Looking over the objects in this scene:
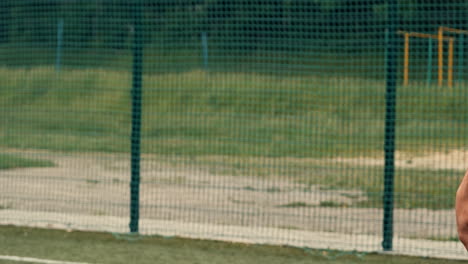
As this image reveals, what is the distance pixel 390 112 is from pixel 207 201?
3827 millimetres

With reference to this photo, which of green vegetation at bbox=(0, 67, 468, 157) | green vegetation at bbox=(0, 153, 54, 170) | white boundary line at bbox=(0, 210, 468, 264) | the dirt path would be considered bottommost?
the dirt path

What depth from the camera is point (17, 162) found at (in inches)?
501

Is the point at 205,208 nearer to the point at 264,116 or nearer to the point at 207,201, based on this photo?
the point at 207,201

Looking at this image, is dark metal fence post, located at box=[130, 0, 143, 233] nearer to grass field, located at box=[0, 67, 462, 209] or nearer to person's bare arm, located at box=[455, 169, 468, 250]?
grass field, located at box=[0, 67, 462, 209]

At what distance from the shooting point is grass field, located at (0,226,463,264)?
6754 mm

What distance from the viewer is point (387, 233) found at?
708cm

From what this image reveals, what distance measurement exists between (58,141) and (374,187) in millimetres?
7136

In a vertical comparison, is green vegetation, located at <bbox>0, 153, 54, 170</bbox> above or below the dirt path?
above

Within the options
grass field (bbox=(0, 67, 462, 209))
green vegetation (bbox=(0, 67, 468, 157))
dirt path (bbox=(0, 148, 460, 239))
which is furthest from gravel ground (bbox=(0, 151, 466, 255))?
green vegetation (bbox=(0, 67, 468, 157))

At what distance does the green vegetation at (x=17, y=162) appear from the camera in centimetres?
1221

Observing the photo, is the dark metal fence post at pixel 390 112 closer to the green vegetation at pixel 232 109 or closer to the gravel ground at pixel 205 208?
the gravel ground at pixel 205 208

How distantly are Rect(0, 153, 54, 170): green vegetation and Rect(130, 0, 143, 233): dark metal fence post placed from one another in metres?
4.48

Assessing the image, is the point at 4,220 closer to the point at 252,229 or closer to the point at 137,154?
the point at 137,154

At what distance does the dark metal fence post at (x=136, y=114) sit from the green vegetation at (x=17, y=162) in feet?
14.7
